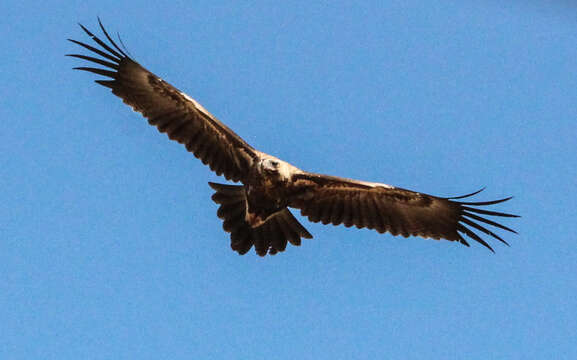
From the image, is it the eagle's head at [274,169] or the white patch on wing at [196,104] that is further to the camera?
the white patch on wing at [196,104]

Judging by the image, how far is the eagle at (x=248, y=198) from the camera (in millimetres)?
8570

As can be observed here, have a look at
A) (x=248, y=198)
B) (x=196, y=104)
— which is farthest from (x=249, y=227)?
(x=196, y=104)

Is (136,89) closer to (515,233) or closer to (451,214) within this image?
(451,214)

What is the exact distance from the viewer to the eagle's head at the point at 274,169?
8.05 meters

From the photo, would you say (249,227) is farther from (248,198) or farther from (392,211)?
(392,211)

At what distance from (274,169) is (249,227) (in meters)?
0.95

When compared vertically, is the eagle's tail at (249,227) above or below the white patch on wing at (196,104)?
below

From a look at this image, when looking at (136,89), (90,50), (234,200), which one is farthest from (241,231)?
(90,50)

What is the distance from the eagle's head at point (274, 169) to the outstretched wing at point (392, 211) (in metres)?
0.66

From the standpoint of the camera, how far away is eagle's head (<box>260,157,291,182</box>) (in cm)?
805

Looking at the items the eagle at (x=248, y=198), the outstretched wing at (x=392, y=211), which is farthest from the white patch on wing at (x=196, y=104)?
the outstretched wing at (x=392, y=211)

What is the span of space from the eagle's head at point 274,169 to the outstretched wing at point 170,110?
67cm

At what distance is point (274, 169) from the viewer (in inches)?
316

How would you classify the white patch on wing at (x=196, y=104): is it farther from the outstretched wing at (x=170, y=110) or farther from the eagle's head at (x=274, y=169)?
the eagle's head at (x=274, y=169)
